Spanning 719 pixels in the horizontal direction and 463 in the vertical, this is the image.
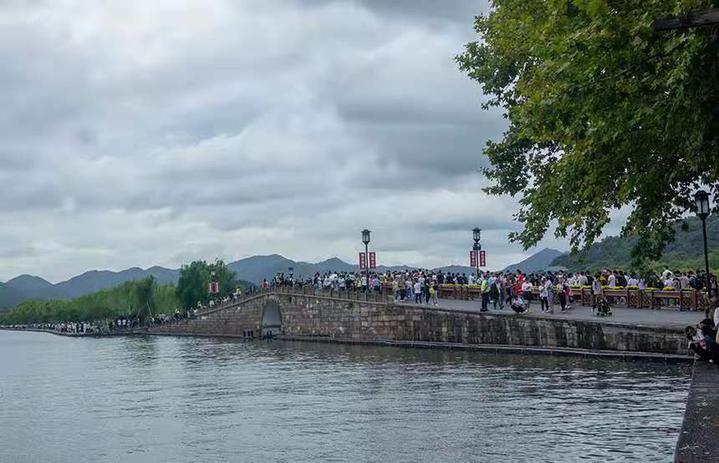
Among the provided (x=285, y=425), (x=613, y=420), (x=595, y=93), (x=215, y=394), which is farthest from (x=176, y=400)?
(x=595, y=93)

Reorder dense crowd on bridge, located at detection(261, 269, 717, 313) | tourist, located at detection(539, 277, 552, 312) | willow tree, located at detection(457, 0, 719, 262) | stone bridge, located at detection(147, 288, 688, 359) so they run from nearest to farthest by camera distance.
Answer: willow tree, located at detection(457, 0, 719, 262) → stone bridge, located at detection(147, 288, 688, 359) → dense crowd on bridge, located at detection(261, 269, 717, 313) → tourist, located at detection(539, 277, 552, 312)

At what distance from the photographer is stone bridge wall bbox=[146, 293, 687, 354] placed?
2730 centimetres

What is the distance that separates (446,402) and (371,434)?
4.09m

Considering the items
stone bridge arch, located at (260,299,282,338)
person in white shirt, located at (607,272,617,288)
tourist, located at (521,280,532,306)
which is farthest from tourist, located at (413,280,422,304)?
stone bridge arch, located at (260,299,282,338)

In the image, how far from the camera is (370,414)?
19594 mm

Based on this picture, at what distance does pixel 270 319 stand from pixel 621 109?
60448 mm

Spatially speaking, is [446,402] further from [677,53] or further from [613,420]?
[677,53]

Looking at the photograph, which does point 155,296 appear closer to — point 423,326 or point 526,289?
point 423,326

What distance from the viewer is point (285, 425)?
18797 mm

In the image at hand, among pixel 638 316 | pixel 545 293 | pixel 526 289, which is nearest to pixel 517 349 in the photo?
pixel 545 293

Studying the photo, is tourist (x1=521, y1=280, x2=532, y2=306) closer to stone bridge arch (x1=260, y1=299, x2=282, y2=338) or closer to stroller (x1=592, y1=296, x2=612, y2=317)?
stroller (x1=592, y1=296, x2=612, y2=317)

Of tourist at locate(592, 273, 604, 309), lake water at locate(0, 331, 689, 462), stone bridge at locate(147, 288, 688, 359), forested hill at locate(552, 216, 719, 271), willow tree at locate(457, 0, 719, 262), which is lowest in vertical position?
lake water at locate(0, 331, 689, 462)

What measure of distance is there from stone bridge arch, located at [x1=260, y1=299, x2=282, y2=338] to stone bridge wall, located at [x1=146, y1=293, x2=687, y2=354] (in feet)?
1.10

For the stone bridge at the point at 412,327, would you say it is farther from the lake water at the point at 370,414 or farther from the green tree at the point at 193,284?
the green tree at the point at 193,284
